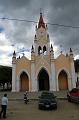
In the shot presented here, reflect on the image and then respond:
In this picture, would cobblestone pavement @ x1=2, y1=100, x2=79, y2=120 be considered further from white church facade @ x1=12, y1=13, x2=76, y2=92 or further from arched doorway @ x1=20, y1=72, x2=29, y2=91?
arched doorway @ x1=20, y1=72, x2=29, y2=91

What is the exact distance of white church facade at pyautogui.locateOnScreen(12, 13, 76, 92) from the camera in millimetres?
41125

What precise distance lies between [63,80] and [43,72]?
4.89m

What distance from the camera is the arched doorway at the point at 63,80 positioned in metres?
43.3

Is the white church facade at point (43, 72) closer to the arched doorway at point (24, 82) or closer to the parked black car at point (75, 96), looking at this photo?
the arched doorway at point (24, 82)

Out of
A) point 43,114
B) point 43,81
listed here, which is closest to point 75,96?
point 43,114

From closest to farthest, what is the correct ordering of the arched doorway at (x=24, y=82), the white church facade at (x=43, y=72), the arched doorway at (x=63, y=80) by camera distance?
1. the white church facade at (x=43, y=72)
2. the arched doorway at (x=63, y=80)
3. the arched doorway at (x=24, y=82)

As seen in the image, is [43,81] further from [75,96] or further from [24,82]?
[75,96]

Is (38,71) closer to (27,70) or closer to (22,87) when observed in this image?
(27,70)

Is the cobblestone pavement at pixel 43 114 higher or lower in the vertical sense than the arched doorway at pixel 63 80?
lower

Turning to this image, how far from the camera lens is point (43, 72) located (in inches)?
1758

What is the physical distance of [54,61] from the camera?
4238 cm

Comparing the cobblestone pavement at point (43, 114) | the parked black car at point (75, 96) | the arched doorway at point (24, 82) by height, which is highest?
the arched doorway at point (24, 82)

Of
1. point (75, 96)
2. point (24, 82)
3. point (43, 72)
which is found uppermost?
point (43, 72)

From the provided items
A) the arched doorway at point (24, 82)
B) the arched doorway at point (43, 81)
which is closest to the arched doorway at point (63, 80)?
the arched doorway at point (43, 81)
